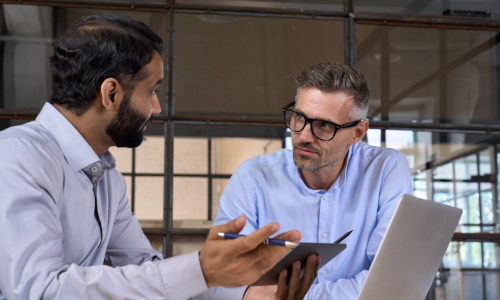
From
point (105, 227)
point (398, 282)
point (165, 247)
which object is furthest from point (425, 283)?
point (165, 247)

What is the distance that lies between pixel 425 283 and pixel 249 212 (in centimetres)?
71

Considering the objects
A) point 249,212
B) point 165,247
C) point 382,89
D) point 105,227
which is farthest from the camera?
point 382,89

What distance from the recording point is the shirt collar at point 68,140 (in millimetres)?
1357

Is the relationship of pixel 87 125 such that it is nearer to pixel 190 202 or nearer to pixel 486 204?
pixel 190 202

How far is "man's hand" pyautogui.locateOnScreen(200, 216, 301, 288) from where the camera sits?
979mm

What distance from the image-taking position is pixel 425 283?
1.58 m

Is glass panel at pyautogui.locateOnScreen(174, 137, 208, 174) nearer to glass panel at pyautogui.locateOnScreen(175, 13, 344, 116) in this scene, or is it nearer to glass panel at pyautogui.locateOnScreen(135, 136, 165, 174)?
glass panel at pyautogui.locateOnScreen(135, 136, 165, 174)

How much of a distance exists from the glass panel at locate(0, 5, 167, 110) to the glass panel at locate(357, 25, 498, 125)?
1924 millimetres

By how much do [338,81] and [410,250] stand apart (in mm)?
864

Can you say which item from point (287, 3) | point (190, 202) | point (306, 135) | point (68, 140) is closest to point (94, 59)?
point (68, 140)

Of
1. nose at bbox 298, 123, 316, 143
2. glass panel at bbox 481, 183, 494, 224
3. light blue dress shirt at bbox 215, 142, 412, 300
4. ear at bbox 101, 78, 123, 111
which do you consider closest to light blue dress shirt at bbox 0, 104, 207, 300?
ear at bbox 101, 78, 123, 111

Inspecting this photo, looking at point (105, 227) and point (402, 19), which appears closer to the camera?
point (105, 227)

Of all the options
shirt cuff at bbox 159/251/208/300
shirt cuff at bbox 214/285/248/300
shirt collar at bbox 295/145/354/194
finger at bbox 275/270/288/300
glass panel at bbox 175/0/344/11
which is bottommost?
shirt cuff at bbox 214/285/248/300

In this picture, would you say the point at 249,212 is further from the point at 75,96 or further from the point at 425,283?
the point at 75,96
